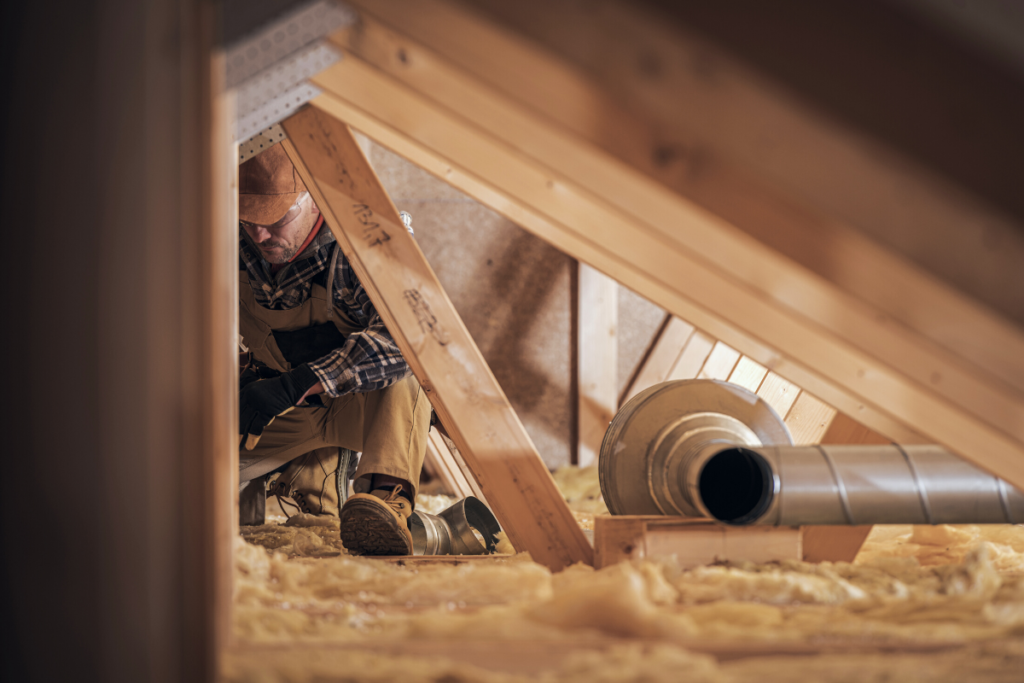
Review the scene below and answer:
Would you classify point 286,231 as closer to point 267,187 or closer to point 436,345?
point 267,187

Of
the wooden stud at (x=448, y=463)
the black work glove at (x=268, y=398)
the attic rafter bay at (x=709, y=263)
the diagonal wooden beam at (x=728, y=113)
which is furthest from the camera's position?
the wooden stud at (x=448, y=463)

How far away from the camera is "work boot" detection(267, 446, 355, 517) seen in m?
1.99

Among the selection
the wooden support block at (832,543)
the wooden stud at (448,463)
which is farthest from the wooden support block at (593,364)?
the wooden support block at (832,543)

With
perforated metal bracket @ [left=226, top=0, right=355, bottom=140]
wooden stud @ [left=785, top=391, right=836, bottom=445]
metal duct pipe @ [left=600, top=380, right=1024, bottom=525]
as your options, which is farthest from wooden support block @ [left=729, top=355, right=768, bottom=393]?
perforated metal bracket @ [left=226, top=0, right=355, bottom=140]

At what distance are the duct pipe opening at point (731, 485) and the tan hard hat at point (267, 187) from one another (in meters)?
1.25

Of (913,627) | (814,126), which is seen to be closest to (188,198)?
(814,126)

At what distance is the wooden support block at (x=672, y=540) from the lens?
1.14 m

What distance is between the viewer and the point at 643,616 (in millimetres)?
842

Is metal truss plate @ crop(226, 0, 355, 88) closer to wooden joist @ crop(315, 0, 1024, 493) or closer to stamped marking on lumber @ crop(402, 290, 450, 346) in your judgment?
wooden joist @ crop(315, 0, 1024, 493)

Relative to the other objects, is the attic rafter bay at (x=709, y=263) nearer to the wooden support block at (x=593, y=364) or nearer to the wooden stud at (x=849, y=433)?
the wooden stud at (x=849, y=433)

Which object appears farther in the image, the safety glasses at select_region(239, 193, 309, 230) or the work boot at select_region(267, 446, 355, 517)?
the work boot at select_region(267, 446, 355, 517)

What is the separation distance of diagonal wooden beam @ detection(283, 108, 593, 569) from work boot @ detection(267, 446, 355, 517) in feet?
3.11

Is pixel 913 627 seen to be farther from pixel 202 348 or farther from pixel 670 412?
pixel 202 348

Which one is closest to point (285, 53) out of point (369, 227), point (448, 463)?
point (369, 227)
